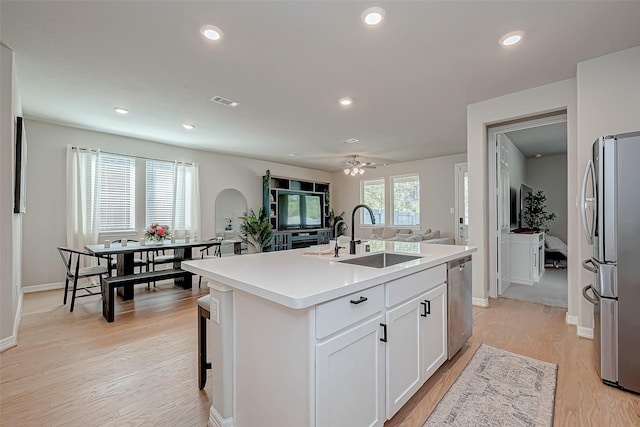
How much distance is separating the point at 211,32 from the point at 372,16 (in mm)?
1229

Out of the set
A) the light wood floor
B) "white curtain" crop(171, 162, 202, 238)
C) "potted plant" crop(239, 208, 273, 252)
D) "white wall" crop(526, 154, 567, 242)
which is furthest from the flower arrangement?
"white wall" crop(526, 154, 567, 242)

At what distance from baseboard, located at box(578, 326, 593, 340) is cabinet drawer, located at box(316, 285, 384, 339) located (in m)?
2.66

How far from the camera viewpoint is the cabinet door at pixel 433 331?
1876mm

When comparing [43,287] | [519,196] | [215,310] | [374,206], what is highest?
[519,196]

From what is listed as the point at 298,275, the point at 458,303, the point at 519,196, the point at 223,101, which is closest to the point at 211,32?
the point at 223,101

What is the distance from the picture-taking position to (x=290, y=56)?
259 centimetres

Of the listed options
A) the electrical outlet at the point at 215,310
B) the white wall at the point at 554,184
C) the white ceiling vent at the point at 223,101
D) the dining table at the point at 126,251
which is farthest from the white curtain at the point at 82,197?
the white wall at the point at 554,184

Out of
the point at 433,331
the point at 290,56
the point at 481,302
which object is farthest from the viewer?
the point at 481,302

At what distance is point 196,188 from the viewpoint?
20.2ft

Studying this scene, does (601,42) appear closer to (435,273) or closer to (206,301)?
(435,273)

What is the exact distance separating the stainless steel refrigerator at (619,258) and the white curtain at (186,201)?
20.3ft

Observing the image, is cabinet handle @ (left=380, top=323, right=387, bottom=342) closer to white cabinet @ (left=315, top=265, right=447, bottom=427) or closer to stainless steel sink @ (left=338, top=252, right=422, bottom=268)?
white cabinet @ (left=315, top=265, right=447, bottom=427)

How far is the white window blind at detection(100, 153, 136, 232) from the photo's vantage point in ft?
16.6

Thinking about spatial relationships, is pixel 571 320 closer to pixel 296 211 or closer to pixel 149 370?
pixel 149 370
